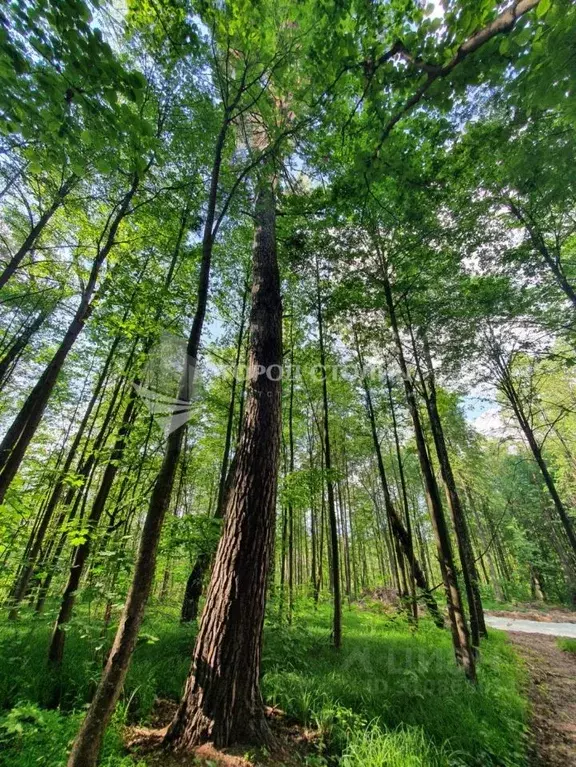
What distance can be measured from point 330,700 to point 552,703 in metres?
3.83

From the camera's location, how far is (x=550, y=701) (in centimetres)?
434

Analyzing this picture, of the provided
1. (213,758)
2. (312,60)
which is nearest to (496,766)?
(213,758)

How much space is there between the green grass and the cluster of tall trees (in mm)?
2044

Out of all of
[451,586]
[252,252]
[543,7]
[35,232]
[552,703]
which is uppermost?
[252,252]

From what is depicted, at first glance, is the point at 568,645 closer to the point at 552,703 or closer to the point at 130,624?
the point at 552,703

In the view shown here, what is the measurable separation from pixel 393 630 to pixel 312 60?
10578 mm

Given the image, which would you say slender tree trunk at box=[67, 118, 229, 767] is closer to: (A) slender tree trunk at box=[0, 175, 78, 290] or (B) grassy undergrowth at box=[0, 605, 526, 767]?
(B) grassy undergrowth at box=[0, 605, 526, 767]

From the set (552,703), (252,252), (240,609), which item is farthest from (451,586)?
(252,252)

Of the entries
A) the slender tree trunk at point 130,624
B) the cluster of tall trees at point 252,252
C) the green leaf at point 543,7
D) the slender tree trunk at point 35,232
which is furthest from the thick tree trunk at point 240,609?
the slender tree trunk at point 35,232

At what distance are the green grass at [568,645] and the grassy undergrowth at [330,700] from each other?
13.5 feet

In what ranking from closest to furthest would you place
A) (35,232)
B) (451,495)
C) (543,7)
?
(543,7), (35,232), (451,495)

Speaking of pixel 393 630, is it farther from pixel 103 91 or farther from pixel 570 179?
pixel 103 91

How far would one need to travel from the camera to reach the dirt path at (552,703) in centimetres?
300

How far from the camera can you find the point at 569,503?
2025 centimetres
